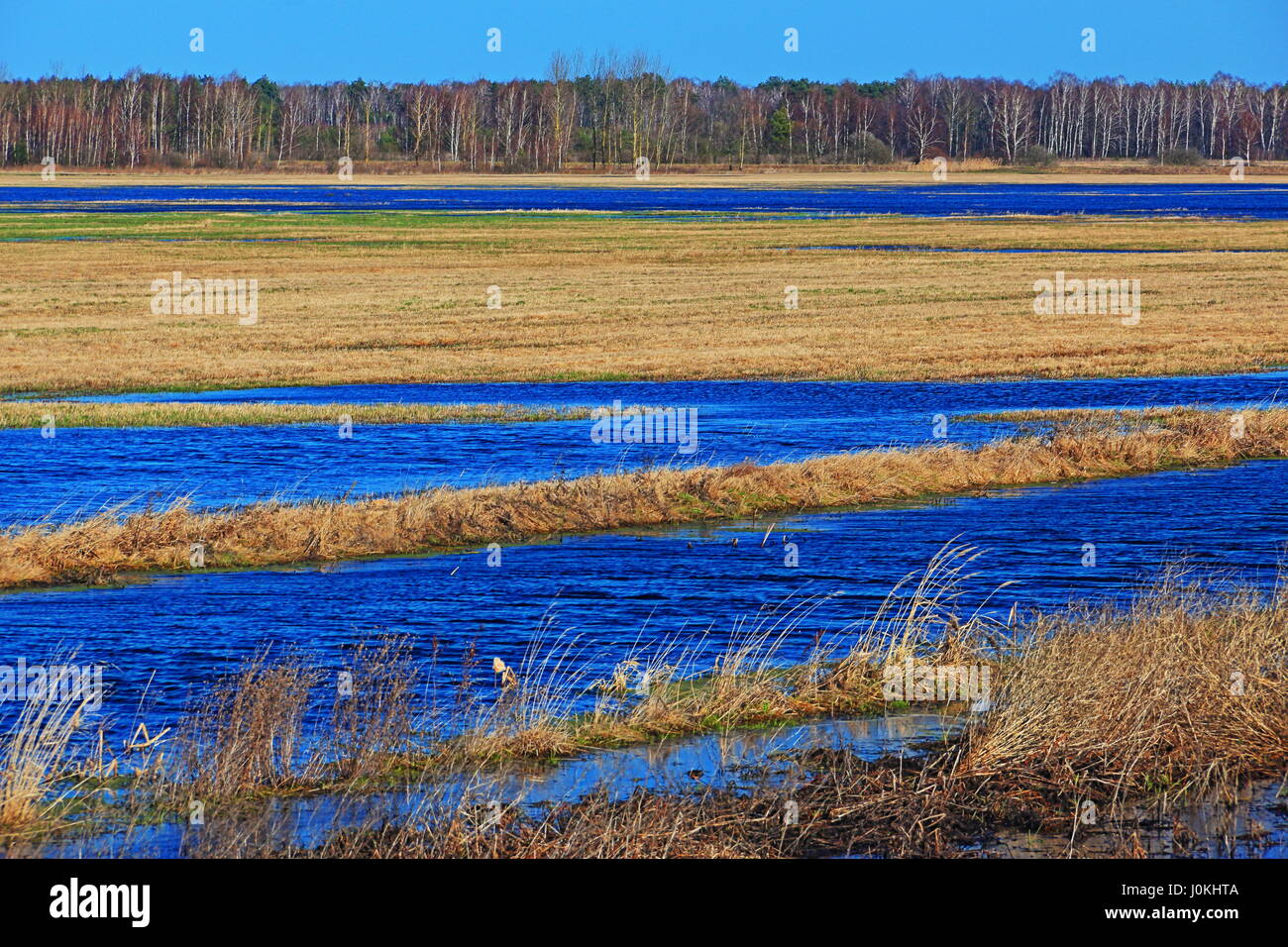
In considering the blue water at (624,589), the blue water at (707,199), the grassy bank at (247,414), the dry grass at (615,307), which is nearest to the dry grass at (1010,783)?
the blue water at (624,589)

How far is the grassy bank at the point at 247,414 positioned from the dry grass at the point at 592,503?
30.0 ft

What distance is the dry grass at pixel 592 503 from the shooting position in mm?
22750

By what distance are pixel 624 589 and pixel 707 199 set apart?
4793 inches

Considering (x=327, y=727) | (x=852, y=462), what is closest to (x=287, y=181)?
(x=852, y=462)

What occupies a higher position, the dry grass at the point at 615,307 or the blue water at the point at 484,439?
the dry grass at the point at 615,307

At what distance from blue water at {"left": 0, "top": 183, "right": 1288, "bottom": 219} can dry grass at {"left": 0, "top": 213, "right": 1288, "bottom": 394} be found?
2456cm

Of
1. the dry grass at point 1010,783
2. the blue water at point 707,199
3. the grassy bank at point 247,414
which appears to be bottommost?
the dry grass at point 1010,783

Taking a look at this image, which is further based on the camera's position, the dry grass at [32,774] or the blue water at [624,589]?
the blue water at [624,589]

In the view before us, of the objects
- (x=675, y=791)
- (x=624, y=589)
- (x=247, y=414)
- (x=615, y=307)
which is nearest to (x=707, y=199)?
(x=615, y=307)

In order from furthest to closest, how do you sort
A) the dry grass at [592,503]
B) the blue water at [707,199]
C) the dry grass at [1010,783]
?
1. the blue water at [707,199]
2. the dry grass at [592,503]
3. the dry grass at [1010,783]

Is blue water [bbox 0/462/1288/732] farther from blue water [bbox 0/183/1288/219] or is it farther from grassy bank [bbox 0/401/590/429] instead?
blue water [bbox 0/183/1288/219]

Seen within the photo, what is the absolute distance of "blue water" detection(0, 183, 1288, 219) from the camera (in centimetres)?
12044

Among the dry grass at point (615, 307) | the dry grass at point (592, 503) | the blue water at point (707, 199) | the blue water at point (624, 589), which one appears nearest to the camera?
the blue water at point (624, 589)

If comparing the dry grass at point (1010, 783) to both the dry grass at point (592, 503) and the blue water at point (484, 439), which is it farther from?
the blue water at point (484, 439)
